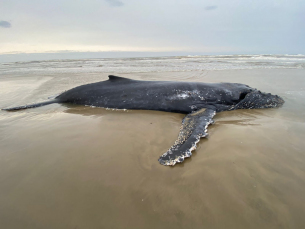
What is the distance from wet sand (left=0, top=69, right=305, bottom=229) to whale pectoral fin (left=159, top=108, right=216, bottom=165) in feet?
0.44

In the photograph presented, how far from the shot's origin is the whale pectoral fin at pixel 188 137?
2654mm

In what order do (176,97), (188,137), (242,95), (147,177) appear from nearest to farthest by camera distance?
(147,177) → (188,137) → (176,97) → (242,95)

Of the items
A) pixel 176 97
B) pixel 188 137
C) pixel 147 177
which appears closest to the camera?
pixel 147 177

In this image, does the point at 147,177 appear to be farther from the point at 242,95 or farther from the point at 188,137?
the point at 242,95

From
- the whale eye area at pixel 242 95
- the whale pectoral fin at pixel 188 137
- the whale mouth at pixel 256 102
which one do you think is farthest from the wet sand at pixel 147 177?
the whale eye area at pixel 242 95

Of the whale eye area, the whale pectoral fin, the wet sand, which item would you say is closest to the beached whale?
the whale eye area

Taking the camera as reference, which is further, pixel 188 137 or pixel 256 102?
pixel 256 102

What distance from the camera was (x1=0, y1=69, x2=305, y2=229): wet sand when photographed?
1.81 meters

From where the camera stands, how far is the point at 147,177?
93.0 inches

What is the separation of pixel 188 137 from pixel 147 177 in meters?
1.29

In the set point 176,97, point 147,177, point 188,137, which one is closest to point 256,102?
point 176,97

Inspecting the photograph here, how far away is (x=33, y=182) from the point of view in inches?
91.9

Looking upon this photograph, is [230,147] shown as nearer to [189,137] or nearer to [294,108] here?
[189,137]

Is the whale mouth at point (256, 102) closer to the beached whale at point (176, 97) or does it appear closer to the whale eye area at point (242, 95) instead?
the beached whale at point (176, 97)
